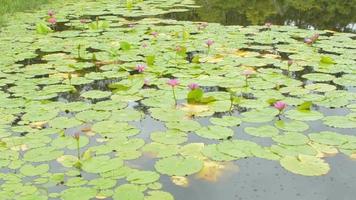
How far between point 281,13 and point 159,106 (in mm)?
7075

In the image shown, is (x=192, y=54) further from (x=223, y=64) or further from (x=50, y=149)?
(x=50, y=149)

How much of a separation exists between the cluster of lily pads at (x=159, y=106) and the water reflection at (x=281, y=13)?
62.3 inches

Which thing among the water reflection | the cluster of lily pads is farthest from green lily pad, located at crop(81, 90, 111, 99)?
the water reflection

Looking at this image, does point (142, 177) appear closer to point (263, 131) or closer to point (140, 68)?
point (263, 131)

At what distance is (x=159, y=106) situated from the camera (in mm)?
4660

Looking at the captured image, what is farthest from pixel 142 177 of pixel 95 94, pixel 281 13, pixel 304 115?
pixel 281 13

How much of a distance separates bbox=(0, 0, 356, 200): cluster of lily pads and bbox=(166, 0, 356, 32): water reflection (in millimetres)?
1582

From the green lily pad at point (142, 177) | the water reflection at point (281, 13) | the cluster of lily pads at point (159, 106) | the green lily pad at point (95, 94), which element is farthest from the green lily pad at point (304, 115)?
the water reflection at point (281, 13)

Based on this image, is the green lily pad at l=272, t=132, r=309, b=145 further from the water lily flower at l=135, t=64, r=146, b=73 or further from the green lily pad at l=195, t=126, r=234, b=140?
the water lily flower at l=135, t=64, r=146, b=73

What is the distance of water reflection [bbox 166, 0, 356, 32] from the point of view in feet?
31.1

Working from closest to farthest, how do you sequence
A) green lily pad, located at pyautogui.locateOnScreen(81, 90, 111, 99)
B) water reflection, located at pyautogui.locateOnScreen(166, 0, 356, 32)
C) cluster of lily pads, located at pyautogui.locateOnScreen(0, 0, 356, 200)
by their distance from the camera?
cluster of lily pads, located at pyautogui.locateOnScreen(0, 0, 356, 200) → green lily pad, located at pyautogui.locateOnScreen(81, 90, 111, 99) → water reflection, located at pyautogui.locateOnScreen(166, 0, 356, 32)

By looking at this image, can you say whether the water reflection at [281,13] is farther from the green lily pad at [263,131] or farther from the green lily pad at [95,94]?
the green lily pad at [263,131]

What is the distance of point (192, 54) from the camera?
262 inches

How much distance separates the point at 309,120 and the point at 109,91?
2.25m
